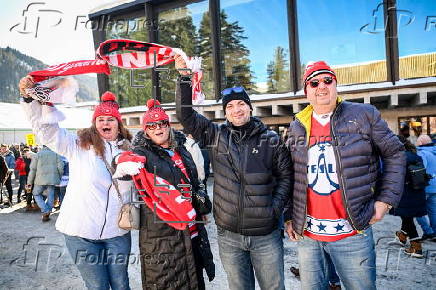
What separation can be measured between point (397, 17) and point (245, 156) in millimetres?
7419

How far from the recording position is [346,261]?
186 cm

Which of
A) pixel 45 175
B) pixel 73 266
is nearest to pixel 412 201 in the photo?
pixel 73 266

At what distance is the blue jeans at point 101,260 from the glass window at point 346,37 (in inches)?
292

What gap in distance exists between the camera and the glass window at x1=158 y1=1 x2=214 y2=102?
359 inches

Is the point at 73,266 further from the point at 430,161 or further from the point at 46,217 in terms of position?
the point at 430,161

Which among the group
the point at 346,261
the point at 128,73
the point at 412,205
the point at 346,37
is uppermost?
the point at 346,37

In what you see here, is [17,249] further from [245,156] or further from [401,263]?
[401,263]

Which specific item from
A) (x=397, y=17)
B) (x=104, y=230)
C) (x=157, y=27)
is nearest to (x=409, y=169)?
(x=104, y=230)

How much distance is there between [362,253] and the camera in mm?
1838

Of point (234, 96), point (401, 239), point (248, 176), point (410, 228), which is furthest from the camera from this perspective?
point (401, 239)

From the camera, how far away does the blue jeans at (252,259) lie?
2.11m

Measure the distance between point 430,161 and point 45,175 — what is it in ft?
26.3

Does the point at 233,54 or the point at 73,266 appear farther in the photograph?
the point at 233,54

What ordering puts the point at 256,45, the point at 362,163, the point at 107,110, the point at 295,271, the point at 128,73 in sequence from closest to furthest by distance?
1. the point at 362,163
2. the point at 107,110
3. the point at 295,271
4. the point at 256,45
5. the point at 128,73
